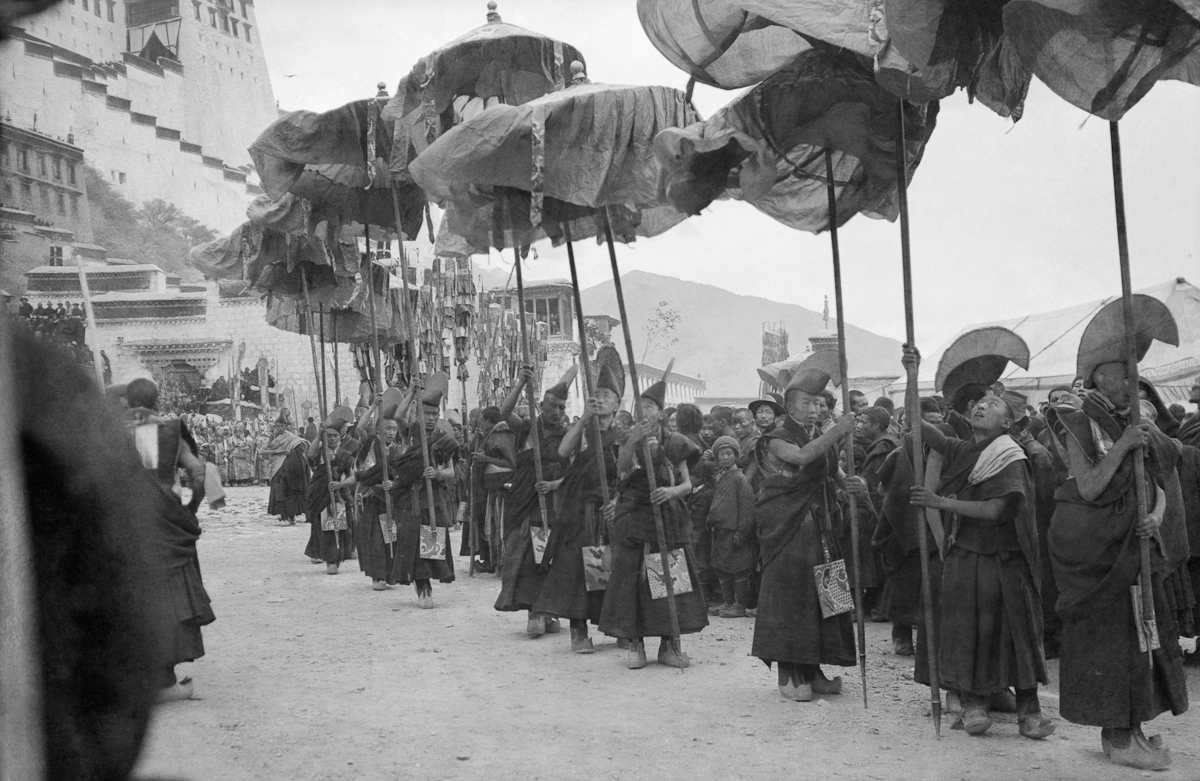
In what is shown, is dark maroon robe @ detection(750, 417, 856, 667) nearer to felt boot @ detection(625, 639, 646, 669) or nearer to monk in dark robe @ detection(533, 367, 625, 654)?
felt boot @ detection(625, 639, 646, 669)

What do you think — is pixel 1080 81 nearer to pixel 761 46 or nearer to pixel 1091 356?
pixel 1091 356

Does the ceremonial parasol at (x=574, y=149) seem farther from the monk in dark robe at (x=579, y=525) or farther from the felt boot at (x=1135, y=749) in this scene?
the felt boot at (x=1135, y=749)

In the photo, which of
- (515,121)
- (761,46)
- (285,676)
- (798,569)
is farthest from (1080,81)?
(285,676)

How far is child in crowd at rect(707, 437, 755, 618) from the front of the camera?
927cm

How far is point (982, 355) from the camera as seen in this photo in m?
5.45

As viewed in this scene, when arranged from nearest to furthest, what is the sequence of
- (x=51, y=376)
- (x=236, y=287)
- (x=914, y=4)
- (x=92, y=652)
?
(x=51, y=376) < (x=92, y=652) < (x=914, y=4) < (x=236, y=287)

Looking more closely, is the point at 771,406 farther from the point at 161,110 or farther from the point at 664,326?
the point at 161,110

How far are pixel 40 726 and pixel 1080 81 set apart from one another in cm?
444

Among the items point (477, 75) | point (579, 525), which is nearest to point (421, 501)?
point (579, 525)

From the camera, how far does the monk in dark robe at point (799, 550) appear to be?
603 cm

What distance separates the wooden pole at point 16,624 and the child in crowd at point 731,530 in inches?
313

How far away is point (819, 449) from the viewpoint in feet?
19.5

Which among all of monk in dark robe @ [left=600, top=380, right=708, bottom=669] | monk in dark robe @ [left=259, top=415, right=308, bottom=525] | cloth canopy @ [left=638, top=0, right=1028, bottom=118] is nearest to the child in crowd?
monk in dark robe @ [left=600, top=380, right=708, bottom=669]

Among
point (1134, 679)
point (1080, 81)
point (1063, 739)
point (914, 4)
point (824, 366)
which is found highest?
point (914, 4)
